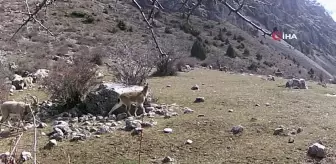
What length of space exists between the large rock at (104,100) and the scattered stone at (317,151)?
12.3 ft

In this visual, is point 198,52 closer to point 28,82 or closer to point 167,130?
point 28,82

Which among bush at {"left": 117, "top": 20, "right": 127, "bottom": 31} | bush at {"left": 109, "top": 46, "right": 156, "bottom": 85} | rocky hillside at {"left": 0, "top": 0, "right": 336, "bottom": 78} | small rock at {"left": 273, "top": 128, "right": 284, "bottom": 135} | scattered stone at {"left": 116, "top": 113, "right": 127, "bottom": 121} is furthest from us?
bush at {"left": 117, "top": 20, "right": 127, "bottom": 31}

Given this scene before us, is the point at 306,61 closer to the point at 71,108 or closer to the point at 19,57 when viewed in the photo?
the point at 19,57

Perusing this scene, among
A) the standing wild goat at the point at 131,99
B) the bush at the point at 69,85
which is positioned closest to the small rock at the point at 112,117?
the standing wild goat at the point at 131,99

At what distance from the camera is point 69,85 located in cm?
988

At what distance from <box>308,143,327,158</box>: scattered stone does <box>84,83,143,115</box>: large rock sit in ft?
12.3

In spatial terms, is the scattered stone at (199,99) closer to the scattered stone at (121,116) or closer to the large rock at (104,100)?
the large rock at (104,100)

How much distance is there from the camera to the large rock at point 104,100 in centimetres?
927

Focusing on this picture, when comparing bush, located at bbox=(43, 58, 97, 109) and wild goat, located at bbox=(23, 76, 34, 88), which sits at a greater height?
bush, located at bbox=(43, 58, 97, 109)

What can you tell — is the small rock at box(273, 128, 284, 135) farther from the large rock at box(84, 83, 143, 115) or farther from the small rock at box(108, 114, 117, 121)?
the small rock at box(108, 114, 117, 121)

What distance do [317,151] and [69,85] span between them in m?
5.46

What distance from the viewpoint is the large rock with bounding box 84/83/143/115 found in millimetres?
9266

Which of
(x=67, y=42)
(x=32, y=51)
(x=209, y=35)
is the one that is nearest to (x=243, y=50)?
(x=209, y=35)

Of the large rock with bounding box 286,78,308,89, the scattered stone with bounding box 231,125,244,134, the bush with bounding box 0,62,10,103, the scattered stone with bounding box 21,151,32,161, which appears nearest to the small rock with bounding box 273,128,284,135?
the scattered stone with bounding box 231,125,244,134
